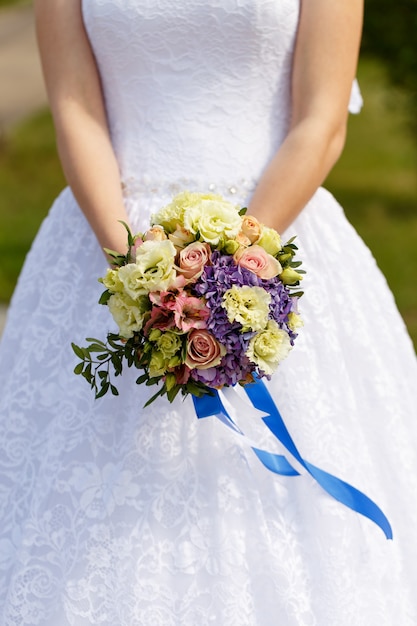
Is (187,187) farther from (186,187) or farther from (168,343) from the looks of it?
(168,343)

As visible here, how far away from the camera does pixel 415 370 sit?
3395 millimetres

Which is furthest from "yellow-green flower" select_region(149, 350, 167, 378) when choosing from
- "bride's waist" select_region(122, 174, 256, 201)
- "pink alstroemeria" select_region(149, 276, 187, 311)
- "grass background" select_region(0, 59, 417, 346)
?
"grass background" select_region(0, 59, 417, 346)

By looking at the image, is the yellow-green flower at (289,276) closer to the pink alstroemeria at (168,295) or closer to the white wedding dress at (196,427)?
the pink alstroemeria at (168,295)

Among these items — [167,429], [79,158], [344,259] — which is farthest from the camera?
[344,259]

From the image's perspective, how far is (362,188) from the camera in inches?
520

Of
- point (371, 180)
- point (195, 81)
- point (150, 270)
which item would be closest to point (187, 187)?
point (195, 81)

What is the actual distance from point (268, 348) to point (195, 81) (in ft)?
3.10

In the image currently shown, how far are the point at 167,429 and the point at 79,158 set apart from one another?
31.4 inches

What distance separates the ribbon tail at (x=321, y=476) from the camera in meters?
2.84

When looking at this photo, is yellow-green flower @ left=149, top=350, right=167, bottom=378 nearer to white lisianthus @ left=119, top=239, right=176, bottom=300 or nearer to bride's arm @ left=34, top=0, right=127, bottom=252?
white lisianthus @ left=119, top=239, right=176, bottom=300

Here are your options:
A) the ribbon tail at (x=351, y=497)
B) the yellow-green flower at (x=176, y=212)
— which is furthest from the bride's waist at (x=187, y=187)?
the ribbon tail at (x=351, y=497)

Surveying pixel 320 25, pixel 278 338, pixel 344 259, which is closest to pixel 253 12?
pixel 320 25

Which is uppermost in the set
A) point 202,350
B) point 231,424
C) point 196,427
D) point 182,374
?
point 202,350

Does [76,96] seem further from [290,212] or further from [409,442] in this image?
[409,442]
